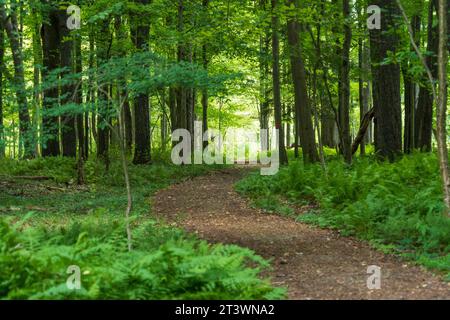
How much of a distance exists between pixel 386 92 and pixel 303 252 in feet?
25.8

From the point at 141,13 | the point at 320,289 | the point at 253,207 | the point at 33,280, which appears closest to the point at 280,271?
the point at 320,289

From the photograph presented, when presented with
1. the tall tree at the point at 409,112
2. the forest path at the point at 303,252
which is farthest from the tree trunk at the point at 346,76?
the tall tree at the point at 409,112

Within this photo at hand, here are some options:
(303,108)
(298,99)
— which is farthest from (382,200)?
(298,99)

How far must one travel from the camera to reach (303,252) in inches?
305

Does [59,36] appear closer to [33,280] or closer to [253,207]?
[253,207]

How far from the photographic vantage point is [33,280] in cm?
468

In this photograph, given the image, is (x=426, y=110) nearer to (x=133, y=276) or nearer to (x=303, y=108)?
(x=303, y=108)

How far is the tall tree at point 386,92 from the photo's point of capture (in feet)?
46.3

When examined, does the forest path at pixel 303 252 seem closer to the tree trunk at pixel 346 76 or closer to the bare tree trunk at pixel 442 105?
the bare tree trunk at pixel 442 105

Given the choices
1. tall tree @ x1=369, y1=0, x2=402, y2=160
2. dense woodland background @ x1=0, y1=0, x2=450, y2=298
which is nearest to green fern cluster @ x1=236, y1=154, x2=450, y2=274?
dense woodland background @ x1=0, y1=0, x2=450, y2=298

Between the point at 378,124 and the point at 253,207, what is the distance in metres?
4.84

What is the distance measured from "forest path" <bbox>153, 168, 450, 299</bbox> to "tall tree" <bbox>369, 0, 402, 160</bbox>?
4574mm

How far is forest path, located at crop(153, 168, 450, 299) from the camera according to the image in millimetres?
5828

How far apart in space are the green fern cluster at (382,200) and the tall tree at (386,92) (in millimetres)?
974
